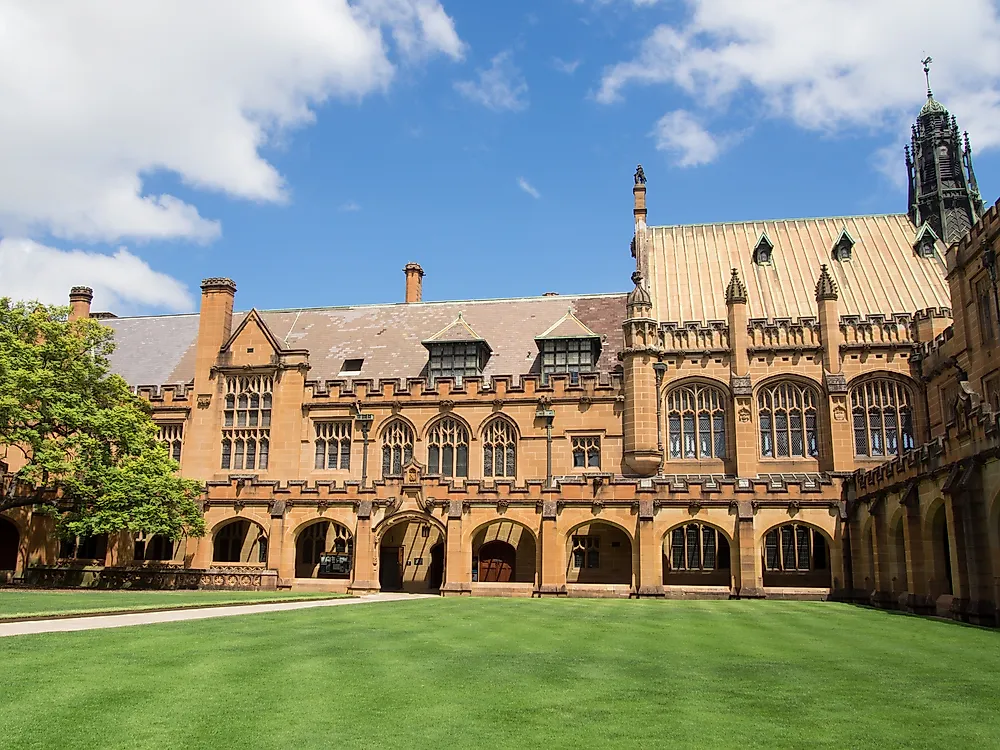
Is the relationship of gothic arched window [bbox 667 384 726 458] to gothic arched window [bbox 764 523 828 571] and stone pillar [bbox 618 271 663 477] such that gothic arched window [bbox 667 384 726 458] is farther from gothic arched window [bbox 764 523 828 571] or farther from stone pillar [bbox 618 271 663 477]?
gothic arched window [bbox 764 523 828 571]

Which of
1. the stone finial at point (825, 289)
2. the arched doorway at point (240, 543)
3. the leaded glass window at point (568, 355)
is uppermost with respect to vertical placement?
the stone finial at point (825, 289)

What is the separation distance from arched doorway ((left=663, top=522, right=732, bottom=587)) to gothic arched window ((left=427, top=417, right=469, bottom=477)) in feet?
34.2

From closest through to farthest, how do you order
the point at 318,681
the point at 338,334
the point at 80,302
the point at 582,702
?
1. the point at 582,702
2. the point at 318,681
3. the point at 338,334
4. the point at 80,302

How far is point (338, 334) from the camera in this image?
5109 centimetres

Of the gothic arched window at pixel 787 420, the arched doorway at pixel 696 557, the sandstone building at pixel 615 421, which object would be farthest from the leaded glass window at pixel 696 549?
the gothic arched window at pixel 787 420

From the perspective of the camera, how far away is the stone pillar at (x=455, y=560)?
35.6 meters

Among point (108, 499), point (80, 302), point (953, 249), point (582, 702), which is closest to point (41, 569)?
point (108, 499)

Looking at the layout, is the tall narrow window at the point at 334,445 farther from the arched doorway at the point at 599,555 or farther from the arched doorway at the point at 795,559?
the arched doorway at the point at 795,559

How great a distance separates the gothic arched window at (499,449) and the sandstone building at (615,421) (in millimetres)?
99

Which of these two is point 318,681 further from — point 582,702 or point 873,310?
point 873,310

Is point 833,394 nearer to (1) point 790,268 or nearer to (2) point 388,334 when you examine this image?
(1) point 790,268

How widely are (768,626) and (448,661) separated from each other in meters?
9.73

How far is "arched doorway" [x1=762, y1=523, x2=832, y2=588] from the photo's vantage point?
37906 millimetres

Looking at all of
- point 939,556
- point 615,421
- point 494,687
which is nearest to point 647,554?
point 615,421
